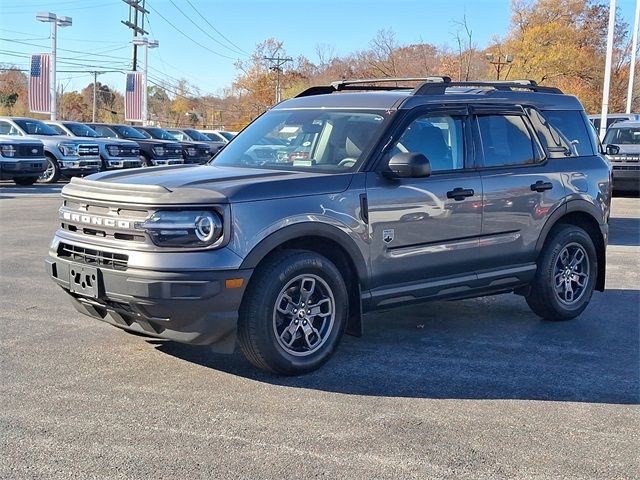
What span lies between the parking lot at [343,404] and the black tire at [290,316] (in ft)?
0.51

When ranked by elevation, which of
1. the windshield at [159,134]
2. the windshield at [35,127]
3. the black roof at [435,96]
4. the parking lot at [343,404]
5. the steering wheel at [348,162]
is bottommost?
the parking lot at [343,404]

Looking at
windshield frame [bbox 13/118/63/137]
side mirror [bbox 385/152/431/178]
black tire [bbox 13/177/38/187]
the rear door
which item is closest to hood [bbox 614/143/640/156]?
the rear door

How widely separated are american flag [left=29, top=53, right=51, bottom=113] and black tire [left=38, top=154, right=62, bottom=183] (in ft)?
44.9

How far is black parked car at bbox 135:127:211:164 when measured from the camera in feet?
84.3

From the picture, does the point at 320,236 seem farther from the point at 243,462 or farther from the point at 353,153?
the point at 243,462

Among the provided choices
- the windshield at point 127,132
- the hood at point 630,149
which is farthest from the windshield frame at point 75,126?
the hood at point 630,149

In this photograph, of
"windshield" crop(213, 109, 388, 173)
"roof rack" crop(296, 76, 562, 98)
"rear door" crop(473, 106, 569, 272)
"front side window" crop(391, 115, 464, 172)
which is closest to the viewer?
"windshield" crop(213, 109, 388, 173)

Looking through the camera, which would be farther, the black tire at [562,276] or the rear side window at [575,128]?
the rear side window at [575,128]

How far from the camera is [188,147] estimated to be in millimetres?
25828

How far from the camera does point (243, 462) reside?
11.7 ft

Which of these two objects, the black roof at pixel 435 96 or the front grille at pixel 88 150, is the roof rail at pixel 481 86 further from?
the front grille at pixel 88 150

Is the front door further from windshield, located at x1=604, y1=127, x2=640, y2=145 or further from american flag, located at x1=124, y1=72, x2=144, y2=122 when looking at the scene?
american flag, located at x1=124, y1=72, x2=144, y2=122

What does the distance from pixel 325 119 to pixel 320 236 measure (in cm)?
126

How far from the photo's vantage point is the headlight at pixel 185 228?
4.40m
